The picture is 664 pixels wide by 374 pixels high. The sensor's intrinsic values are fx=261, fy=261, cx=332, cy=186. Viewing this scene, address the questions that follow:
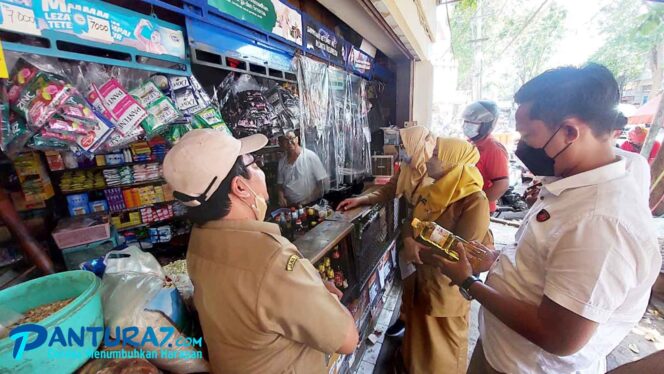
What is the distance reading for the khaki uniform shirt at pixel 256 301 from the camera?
78 centimetres

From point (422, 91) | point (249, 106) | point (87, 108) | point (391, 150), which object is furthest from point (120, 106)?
point (422, 91)

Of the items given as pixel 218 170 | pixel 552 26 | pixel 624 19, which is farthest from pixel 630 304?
pixel 552 26

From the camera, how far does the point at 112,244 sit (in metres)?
2.41

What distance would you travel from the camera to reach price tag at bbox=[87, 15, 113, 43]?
93cm

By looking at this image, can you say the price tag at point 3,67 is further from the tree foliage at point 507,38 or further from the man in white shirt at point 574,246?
the tree foliage at point 507,38

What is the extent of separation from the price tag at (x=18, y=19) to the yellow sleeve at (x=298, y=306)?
104cm

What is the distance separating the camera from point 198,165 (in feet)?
2.71

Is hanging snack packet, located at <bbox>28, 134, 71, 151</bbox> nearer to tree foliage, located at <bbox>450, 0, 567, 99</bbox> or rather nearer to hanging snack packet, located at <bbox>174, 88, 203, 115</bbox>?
hanging snack packet, located at <bbox>174, 88, 203, 115</bbox>

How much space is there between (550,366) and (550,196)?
2.24ft

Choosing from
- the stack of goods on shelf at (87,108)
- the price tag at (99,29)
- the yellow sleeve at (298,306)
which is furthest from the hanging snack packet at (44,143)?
the yellow sleeve at (298,306)

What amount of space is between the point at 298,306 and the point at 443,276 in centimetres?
132

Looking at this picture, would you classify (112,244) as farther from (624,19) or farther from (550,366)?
(624,19)

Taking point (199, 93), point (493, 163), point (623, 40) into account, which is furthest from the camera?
point (623, 40)

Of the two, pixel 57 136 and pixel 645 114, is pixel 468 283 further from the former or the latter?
pixel 645 114
